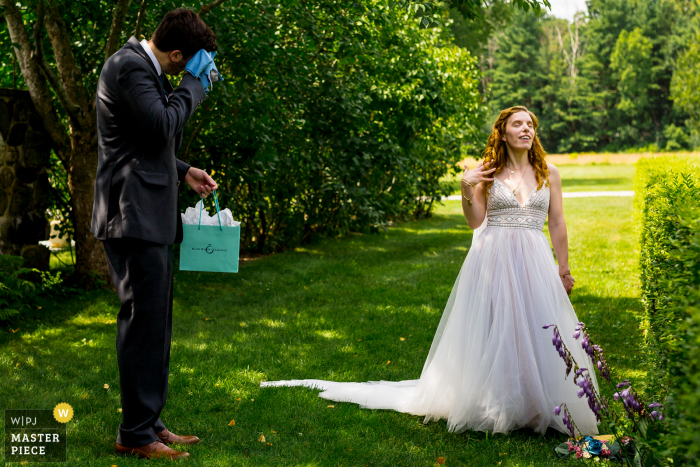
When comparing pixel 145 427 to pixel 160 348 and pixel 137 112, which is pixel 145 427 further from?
pixel 137 112

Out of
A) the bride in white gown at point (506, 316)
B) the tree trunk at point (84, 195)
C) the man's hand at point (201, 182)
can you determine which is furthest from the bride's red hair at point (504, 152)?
the tree trunk at point (84, 195)

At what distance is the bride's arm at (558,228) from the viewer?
4.09m

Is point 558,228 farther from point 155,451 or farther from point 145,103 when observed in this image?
point 155,451

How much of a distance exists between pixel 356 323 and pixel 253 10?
153 inches

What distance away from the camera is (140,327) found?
322 centimetres

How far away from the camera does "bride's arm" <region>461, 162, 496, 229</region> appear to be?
13.0 ft

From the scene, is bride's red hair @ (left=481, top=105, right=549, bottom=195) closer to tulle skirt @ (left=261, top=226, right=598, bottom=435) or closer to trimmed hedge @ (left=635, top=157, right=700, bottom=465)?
tulle skirt @ (left=261, top=226, right=598, bottom=435)

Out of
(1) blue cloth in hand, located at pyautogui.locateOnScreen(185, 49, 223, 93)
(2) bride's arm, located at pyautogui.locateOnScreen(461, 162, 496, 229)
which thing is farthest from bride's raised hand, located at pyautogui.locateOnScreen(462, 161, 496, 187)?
(1) blue cloth in hand, located at pyautogui.locateOnScreen(185, 49, 223, 93)

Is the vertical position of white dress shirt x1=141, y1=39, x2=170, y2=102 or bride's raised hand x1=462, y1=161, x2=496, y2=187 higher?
white dress shirt x1=141, y1=39, x2=170, y2=102

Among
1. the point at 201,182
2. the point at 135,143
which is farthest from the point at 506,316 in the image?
the point at 135,143

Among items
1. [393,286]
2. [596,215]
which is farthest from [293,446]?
[596,215]

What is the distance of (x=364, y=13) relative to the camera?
8.49 m

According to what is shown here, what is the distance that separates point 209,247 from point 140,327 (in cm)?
57

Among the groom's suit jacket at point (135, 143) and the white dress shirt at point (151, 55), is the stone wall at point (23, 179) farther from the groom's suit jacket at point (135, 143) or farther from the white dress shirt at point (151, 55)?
the white dress shirt at point (151, 55)
